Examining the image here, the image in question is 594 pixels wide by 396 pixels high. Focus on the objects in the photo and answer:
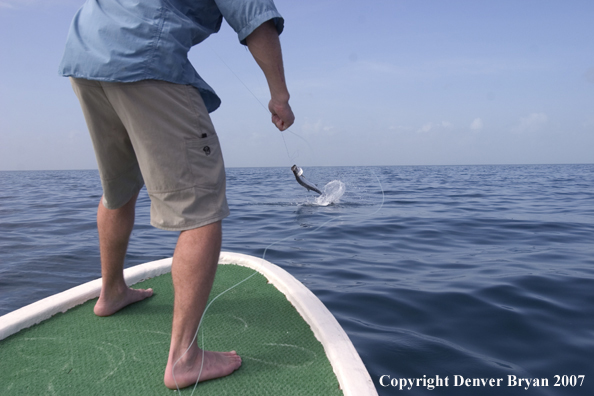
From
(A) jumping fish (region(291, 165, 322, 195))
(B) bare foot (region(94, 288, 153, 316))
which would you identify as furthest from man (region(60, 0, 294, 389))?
(A) jumping fish (region(291, 165, 322, 195))

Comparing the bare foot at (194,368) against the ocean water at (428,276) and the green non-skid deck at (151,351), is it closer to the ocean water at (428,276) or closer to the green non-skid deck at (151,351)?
the green non-skid deck at (151,351)

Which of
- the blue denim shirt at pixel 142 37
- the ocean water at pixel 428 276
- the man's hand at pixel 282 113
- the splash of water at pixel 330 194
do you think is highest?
the blue denim shirt at pixel 142 37

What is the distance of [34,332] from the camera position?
2.05 m

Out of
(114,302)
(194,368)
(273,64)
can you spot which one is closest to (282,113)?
(273,64)

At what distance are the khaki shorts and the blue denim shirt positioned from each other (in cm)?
5

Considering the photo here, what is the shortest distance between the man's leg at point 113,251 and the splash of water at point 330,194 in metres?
9.25

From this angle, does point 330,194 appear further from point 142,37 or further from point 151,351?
point 142,37

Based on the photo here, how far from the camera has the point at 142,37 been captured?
1.39 m

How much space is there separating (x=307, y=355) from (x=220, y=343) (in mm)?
433

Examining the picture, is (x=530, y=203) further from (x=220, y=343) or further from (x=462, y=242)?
(x=220, y=343)

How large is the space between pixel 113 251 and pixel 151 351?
54 centimetres

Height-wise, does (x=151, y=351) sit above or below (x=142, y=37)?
below

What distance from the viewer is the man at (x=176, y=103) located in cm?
140

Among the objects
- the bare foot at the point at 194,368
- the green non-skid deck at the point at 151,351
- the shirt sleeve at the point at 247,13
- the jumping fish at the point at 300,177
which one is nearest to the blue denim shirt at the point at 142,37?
the shirt sleeve at the point at 247,13
